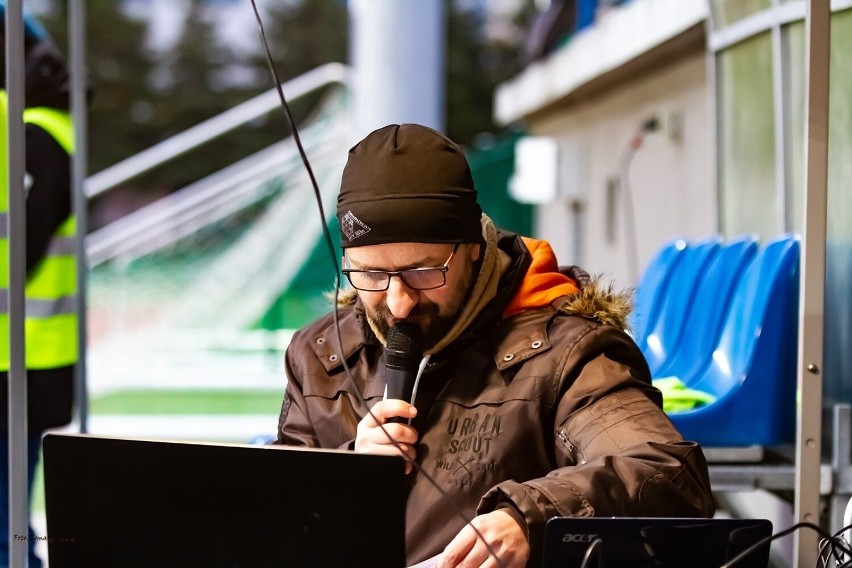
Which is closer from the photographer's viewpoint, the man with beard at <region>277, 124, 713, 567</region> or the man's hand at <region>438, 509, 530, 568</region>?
the man's hand at <region>438, 509, 530, 568</region>

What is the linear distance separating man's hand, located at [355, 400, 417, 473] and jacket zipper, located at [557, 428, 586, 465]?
0.88 feet

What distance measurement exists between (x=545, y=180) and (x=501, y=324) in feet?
20.6

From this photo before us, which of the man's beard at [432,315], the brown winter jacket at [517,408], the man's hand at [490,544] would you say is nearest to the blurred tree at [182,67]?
the brown winter jacket at [517,408]

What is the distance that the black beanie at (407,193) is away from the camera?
2.05 meters

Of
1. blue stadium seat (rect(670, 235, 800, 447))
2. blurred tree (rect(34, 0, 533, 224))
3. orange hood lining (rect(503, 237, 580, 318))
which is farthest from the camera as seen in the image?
blurred tree (rect(34, 0, 533, 224))

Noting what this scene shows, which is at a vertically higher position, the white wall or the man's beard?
the white wall

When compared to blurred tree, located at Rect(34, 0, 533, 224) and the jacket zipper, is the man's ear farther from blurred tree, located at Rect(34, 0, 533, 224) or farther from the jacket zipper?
blurred tree, located at Rect(34, 0, 533, 224)

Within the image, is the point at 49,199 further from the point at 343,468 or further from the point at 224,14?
the point at 224,14

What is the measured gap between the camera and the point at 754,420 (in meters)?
3.16

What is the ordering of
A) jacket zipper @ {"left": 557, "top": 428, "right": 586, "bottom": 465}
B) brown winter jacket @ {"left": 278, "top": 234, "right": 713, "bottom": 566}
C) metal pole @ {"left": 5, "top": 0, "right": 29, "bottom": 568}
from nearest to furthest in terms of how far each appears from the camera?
brown winter jacket @ {"left": 278, "top": 234, "right": 713, "bottom": 566}, jacket zipper @ {"left": 557, "top": 428, "right": 586, "bottom": 465}, metal pole @ {"left": 5, "top": 0, "right": 29, "bottom": 568}

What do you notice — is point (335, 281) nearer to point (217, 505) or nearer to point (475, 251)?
point (475, 251)

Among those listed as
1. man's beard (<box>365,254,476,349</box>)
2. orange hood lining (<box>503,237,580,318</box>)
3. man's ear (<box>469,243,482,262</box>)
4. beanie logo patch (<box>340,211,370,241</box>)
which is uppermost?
beanie logo patch (<box>340,211,370,241</box>)

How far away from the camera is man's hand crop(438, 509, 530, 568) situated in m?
1.67

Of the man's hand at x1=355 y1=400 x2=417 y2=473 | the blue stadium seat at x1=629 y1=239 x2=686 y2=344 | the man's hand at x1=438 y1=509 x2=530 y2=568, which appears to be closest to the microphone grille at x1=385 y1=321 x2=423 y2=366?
the man's hand at x1=355 y1=400 x2=417 y2=473
